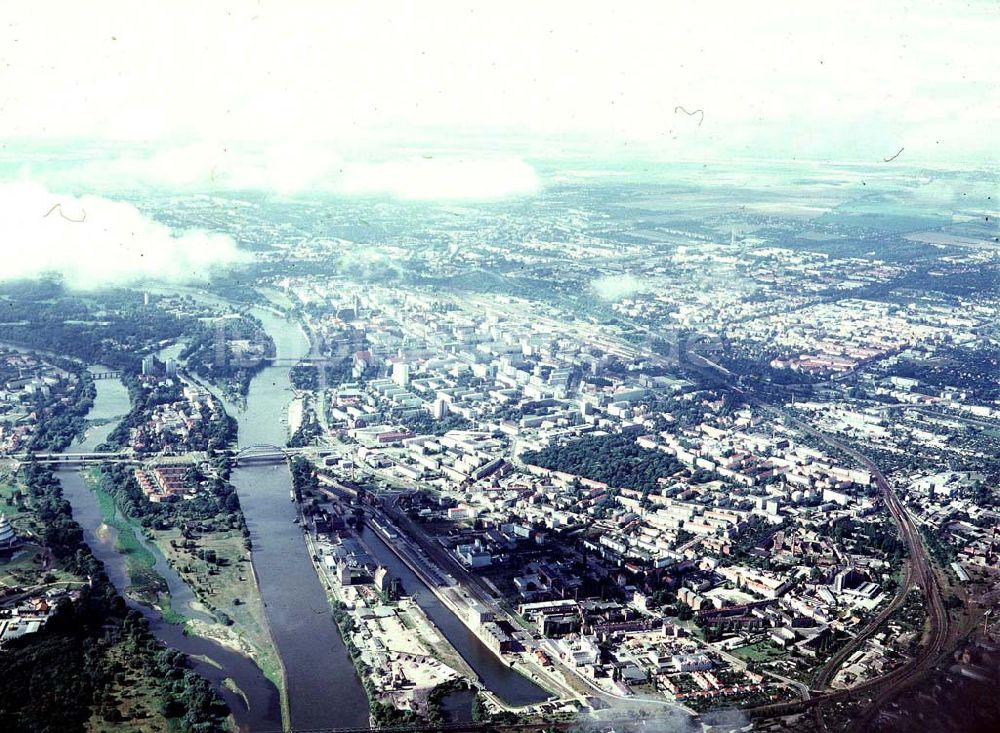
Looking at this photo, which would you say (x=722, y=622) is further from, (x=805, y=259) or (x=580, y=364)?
(x=805, y=259)

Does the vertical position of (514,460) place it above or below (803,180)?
below

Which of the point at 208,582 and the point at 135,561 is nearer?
the point at 208,582

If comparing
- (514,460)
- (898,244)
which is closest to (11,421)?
(514,460)

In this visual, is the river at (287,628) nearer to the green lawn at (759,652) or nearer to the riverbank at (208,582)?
the riverbank at (208,582)

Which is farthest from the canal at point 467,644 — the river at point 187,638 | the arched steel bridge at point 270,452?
the arched steel bridge at point 270,452

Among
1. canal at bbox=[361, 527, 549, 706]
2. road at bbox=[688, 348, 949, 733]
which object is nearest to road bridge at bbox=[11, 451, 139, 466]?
canal at bbox=[361, 527, 549, 706]

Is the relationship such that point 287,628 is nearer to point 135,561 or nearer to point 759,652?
point 135,561

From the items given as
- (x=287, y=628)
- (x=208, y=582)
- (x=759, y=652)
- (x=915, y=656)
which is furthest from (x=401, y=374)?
(x=915, y=656)

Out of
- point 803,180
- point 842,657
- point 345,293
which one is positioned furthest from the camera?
point 803,180
